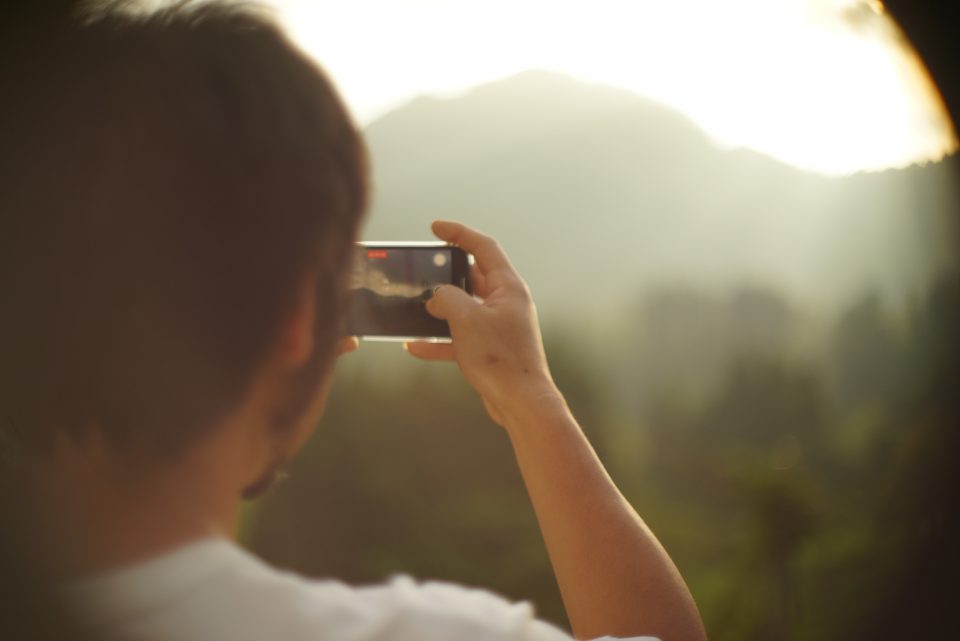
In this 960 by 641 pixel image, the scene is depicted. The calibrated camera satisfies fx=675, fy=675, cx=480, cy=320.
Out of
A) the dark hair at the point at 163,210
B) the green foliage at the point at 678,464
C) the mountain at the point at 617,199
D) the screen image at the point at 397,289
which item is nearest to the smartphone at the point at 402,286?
the screen image at the point at 397,289

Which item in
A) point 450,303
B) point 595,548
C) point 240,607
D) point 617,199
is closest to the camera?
point 240,607

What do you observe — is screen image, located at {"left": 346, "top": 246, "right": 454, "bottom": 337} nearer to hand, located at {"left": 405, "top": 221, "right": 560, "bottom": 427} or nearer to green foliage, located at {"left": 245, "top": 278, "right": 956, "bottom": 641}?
hand, located at {"left": 405, "top": 221, "right": 560, "bottom": 427}

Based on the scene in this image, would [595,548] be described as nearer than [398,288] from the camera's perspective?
Yes

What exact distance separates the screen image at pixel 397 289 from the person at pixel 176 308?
280mm

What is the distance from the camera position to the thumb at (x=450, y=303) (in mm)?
541

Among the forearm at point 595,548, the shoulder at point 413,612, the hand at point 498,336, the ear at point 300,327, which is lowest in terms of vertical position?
the forearm at point 595,548

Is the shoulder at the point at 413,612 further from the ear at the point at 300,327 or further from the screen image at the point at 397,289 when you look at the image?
the screen image at the point at 397,289

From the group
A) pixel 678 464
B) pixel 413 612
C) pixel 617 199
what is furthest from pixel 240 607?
pixel 678 464

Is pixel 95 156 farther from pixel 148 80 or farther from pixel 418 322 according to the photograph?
pixel 418 322

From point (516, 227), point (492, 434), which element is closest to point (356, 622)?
point (516, 227)

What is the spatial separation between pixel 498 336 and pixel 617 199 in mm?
6930

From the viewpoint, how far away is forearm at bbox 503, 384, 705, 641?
1.35 ft

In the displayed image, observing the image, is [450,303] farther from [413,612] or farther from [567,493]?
[413,612]

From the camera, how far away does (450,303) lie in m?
0.55
